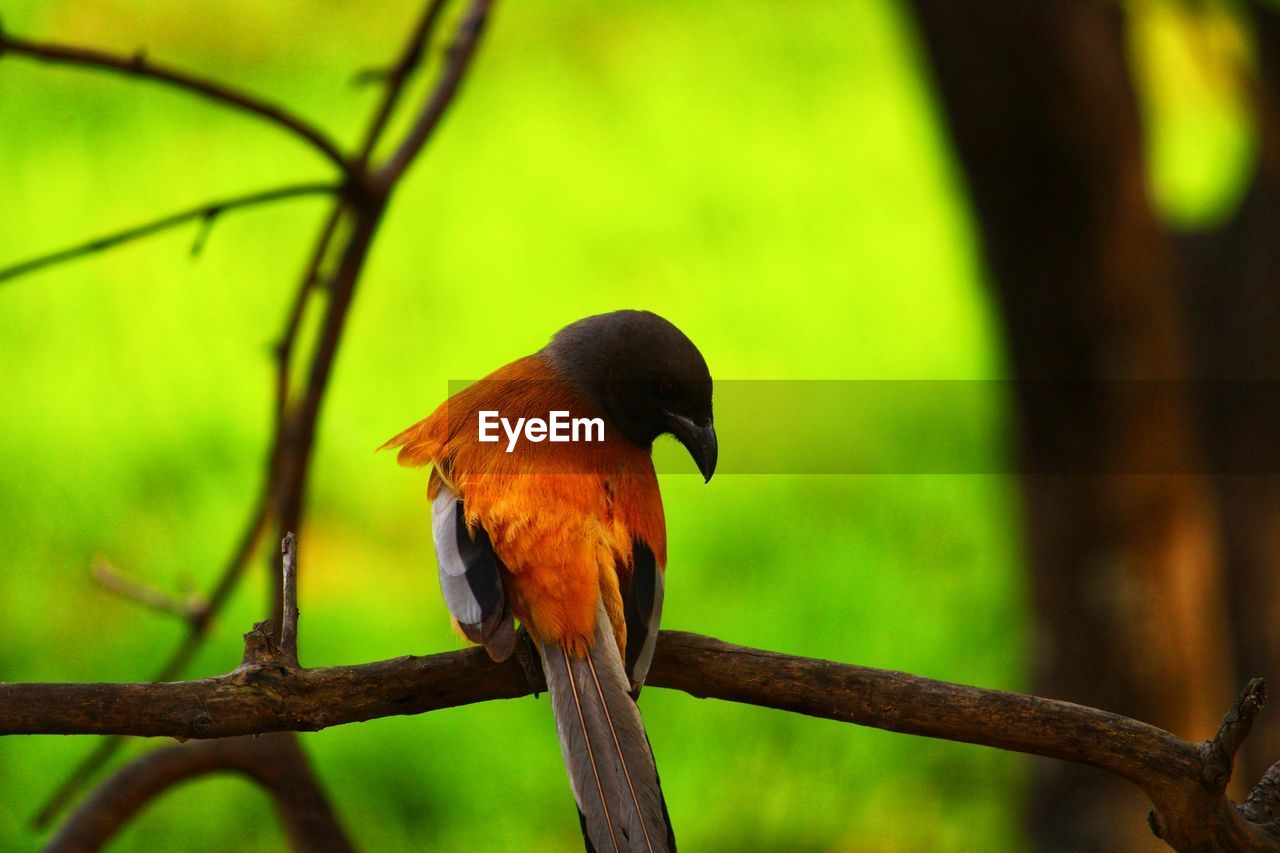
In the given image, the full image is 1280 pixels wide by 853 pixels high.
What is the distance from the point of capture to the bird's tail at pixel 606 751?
1.97 meters

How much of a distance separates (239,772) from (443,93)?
168cm

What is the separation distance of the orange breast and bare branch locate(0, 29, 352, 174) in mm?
704

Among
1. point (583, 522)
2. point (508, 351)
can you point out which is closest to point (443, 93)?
point (583, 522)

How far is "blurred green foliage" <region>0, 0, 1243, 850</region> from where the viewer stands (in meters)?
5.23

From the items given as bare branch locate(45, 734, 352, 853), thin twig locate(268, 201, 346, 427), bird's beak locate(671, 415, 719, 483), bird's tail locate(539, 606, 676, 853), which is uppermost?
thin twig locate(268, 201, 346, 427)

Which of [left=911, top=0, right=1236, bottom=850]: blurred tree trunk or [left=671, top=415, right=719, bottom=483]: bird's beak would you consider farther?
[left=911, top=0, right=1236, bottom=850]: blurred tree trunk

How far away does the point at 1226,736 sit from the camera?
1.95 meters

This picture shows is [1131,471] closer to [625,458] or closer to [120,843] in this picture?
[625,458]

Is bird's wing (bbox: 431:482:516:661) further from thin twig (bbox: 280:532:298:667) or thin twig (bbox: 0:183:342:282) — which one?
thin twig (bbox: 0:183:342:282)

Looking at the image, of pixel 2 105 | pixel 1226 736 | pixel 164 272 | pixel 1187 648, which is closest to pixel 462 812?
pixel 1187 648

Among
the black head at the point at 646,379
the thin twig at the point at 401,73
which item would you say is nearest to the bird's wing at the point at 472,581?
the black head at the point at 646,379

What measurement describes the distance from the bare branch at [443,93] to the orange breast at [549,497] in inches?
24.3

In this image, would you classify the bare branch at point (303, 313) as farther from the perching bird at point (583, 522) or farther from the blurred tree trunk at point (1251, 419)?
the blurred tree trunk at point (1251, 419)

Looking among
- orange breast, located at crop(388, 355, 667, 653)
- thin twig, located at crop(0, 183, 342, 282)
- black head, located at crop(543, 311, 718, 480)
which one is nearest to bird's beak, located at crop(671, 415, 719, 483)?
black head, located at crop(543, 311, 718, 480)
